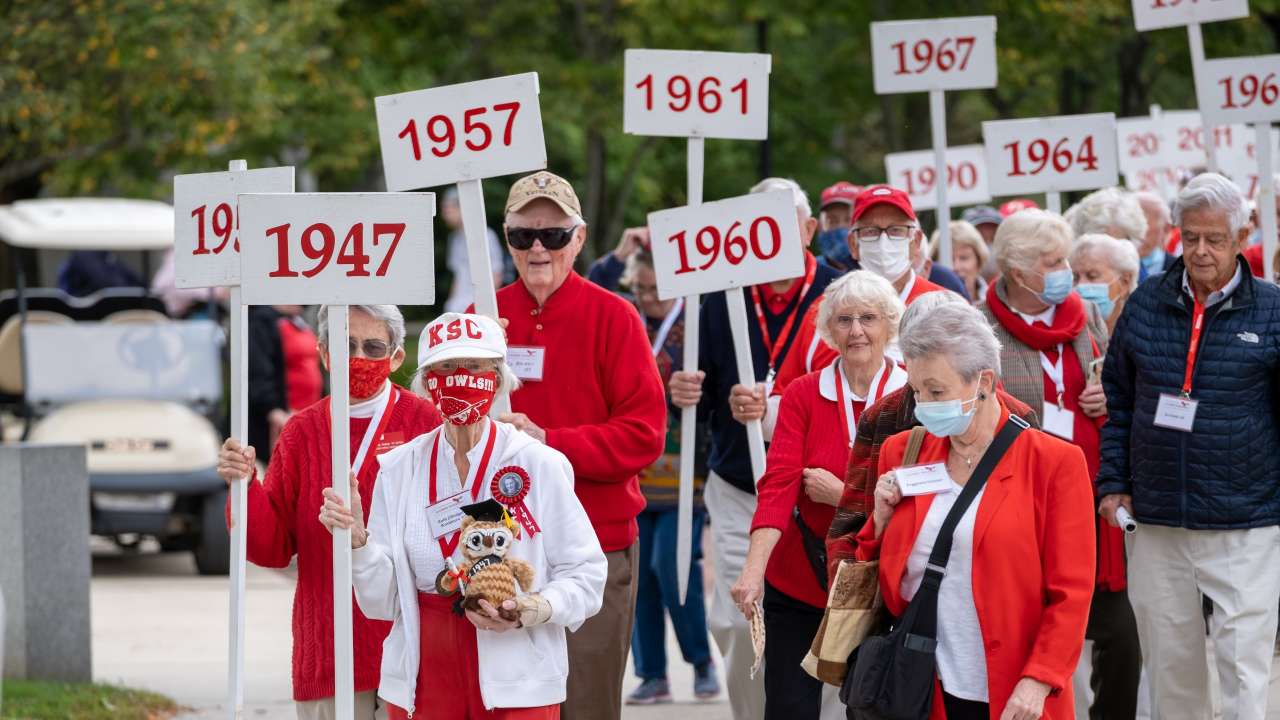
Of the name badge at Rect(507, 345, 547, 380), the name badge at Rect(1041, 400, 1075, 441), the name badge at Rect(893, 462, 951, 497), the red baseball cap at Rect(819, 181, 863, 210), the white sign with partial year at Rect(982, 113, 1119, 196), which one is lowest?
the name badge at Rect(893, 462, 951, 497)

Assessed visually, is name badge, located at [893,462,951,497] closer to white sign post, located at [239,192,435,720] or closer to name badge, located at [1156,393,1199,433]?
white sign post, located at [239,192,435,720]

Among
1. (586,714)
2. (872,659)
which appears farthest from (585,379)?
(872,659)

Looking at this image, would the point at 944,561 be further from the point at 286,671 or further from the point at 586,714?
the point at 286,671

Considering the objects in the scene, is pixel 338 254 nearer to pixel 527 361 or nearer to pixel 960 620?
pixel 527 361

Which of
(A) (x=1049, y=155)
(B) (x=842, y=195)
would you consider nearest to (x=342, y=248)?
(B) (x=842, y=195)

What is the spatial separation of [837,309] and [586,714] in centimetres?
158

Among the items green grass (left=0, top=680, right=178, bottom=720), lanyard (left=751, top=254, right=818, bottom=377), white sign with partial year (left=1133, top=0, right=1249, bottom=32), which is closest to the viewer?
lanyard (left=751, top=254, right=818, bottom=377)

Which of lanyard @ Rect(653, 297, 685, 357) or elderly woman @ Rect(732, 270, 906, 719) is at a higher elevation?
lanyard @ Rect(653, 297, 685, 357)

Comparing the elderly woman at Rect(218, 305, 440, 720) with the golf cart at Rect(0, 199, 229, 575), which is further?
the golf cart at Rect(0, 199, 229, 575)

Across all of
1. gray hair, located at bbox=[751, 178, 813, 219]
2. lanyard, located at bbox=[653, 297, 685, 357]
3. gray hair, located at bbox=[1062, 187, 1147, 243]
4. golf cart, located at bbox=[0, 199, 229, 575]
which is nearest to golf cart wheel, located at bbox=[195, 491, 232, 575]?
golf cart, located at bbox=[0, 199, 229, 575]

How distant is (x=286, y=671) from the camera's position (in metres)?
11.1

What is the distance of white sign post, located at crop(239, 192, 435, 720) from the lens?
5734mm

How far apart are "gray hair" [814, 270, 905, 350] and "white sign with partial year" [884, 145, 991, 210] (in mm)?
7078

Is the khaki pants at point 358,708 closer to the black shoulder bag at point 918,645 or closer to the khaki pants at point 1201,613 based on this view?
the black shoulder bag at point 918,645
